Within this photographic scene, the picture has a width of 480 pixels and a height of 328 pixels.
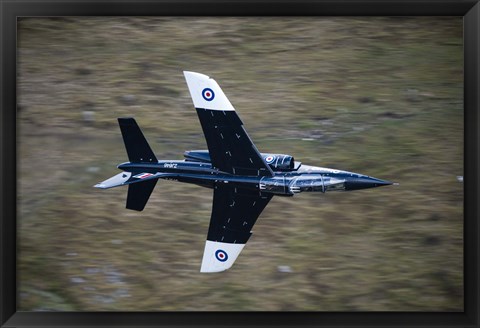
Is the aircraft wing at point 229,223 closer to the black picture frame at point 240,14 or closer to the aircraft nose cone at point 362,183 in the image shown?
the black picture frame at point 240,14

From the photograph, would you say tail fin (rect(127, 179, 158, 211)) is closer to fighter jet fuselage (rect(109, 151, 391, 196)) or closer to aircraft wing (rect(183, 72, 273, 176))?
fighter jet fuselage (rect(109, 151, 391, 196))

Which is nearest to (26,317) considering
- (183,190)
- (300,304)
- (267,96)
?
(183,190)

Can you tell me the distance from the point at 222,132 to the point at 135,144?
0.93 meters

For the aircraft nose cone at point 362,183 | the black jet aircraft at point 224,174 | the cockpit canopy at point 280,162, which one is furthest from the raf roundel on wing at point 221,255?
the aircraft nose cone at point 362,183

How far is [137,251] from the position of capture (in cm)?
726

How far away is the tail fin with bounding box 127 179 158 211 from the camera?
729 cm

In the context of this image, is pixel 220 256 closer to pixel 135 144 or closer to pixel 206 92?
pixel 135 144

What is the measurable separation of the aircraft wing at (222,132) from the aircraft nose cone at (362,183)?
2.58 feet

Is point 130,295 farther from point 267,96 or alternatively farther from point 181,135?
point 267,96

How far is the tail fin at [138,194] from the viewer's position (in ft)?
23.9

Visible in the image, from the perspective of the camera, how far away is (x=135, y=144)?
7293 mm

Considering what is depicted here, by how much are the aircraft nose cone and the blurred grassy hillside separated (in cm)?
21

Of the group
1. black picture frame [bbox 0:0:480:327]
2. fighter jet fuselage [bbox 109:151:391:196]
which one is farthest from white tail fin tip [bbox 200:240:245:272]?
fighter jet fuselage [bbox 109:151:391:196]

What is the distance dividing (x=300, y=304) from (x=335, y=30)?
2791 mm
